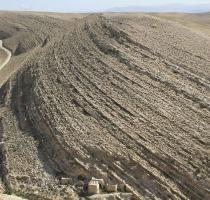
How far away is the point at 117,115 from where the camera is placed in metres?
24.0

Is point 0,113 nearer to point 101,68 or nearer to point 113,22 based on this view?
point 101,68

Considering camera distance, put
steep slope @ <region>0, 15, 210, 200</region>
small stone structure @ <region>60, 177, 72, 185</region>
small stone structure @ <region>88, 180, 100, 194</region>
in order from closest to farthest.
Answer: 1. small stone structure @ <region>88, 180, 100, 194</region>
2. steep slope @ <region>0, 15, 210, 200</region>
3. small stone structure @ <region>60, 177, 72, 185</region>

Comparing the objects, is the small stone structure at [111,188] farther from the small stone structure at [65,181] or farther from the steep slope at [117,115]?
the small stone structure at [65,181]

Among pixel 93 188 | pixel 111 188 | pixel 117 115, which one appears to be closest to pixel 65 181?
pixel 93 188

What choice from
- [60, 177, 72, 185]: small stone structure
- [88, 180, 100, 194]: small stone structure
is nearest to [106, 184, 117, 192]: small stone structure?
[88, 180, 100, 194]: small stone structure

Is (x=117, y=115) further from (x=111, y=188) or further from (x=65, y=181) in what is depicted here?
(x=111, y=188)

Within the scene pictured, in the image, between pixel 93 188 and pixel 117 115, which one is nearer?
pixel 93 188

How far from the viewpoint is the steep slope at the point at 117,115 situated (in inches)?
792

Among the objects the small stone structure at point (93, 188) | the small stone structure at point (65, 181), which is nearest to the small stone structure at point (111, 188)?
the small stone structure at point (93, 188)

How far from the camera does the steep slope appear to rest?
792 inches

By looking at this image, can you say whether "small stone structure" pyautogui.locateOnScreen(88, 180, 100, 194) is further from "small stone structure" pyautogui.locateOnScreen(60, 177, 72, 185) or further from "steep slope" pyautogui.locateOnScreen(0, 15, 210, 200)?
"small stone structure" pyautogui.locateOnScreen(60, 177, 72, 185)

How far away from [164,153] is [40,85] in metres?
11.1

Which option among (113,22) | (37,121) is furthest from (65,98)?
(113,22)

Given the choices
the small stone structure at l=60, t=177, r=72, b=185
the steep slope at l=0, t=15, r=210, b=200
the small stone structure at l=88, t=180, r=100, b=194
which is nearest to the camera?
the small stone structure at l=88, t=180, r=100, b=194
